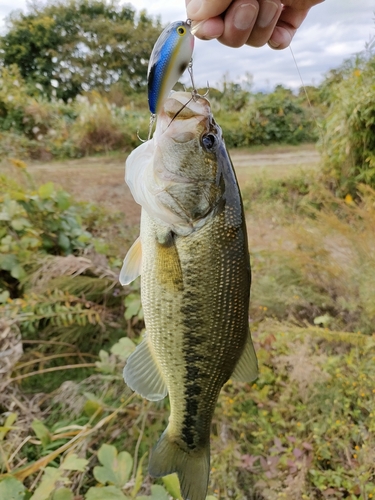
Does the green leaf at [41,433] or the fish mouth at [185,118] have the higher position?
the fish mouth at [185,118]

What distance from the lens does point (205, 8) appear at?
1252 mm

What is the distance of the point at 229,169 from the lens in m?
1.20

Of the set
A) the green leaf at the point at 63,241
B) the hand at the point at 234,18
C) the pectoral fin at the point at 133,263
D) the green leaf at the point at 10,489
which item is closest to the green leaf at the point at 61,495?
the green leaf at the point at 10,489

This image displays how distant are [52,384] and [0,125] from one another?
26.4 feet

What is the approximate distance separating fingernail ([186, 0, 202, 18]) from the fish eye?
17.4 inches

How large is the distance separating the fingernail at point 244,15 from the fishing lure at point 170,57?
41cm

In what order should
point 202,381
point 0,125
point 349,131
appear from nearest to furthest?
point 202,381, point 349,131, point 0,125

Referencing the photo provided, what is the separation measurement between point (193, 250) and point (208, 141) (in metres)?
0.32

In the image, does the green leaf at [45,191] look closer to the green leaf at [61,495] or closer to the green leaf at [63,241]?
the green leaf at [63,241]

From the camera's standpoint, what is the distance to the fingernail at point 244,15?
4.21 feet

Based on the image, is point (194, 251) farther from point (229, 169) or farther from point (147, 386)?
point (147, 386)

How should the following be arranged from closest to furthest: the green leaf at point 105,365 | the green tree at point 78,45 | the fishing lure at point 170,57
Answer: the fishing lure at point 170,57
the green leaf at point 105,365
the green tree at point 78,45

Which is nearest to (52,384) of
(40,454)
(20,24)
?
(40,454)

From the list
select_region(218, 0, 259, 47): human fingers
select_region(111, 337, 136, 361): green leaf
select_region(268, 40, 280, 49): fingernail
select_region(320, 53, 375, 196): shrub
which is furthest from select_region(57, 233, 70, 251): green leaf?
select_region(320, 53, 375, 196): shrub
